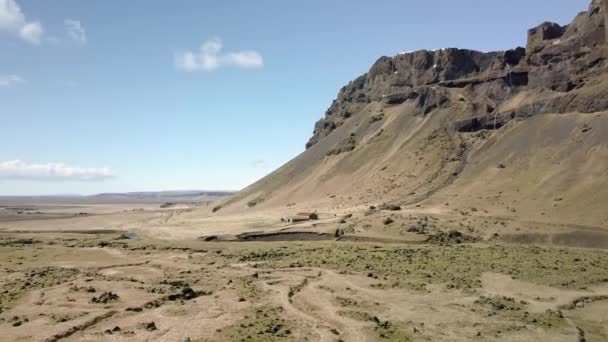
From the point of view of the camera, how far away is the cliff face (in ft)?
294

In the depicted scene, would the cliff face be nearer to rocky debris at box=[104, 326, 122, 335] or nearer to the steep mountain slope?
the steep mountain slope

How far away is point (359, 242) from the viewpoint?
6016 cm

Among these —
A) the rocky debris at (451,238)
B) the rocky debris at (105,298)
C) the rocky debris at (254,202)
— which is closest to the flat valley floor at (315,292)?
→ the rocky debris at (105,298)

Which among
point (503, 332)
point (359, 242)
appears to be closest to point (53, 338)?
point (503, 332)

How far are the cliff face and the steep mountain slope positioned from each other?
23cm

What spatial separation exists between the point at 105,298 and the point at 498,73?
318ft

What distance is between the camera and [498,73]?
4370 inches

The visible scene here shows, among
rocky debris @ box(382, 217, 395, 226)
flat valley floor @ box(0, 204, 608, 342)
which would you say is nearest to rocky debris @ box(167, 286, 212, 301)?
flat valley floor @ box(0, 204, 608, 342)

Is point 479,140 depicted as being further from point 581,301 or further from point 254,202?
point 581,301

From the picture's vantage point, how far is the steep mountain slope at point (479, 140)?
72188mm

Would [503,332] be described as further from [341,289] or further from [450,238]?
[450,238]

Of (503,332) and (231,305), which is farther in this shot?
(231,305)

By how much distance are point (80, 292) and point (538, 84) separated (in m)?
86.9

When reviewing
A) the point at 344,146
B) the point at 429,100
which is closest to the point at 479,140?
the point at 429,100
